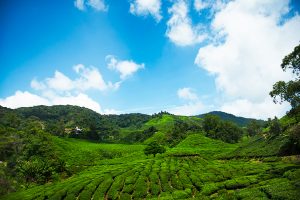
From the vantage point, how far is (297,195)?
2856 cm

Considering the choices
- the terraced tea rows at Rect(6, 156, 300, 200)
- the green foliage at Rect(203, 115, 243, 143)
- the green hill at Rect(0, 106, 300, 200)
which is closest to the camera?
the green hill at Rect(0, 106, 300, 200)

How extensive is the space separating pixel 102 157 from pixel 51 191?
205ft

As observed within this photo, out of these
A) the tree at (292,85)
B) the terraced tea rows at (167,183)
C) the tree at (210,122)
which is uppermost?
the tree at (210,122)

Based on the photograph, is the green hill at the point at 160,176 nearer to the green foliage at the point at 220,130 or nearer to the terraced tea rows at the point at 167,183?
the terraced tea rows at the point at 167,183

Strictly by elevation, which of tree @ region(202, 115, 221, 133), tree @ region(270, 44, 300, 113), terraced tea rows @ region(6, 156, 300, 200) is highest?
tree @ region(202, 115, 221, 133)

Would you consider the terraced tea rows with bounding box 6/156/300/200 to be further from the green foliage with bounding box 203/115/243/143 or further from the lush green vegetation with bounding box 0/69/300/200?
the green foliage with bounding box 203/115/243/143

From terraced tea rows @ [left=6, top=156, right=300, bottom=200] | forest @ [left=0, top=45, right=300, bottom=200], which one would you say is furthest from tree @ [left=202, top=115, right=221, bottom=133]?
terraced tea rows @ [left=6, top=156, right=300, bottom=200]

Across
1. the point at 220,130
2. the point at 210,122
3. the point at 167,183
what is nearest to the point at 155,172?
the point at 167,183

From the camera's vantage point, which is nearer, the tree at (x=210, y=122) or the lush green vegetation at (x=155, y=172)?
the lush green vegetation at (x=155, y=172)

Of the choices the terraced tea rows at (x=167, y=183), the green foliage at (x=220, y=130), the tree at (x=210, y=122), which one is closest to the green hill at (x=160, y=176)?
the terraced tea rows at (x=167, y=183)

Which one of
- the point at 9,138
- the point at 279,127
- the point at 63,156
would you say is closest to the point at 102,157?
the point at 63,156

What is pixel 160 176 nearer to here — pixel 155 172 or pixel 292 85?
pixel 155 172

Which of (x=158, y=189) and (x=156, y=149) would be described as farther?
(x=156, y=149)

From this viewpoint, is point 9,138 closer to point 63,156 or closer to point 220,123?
point 63,156
